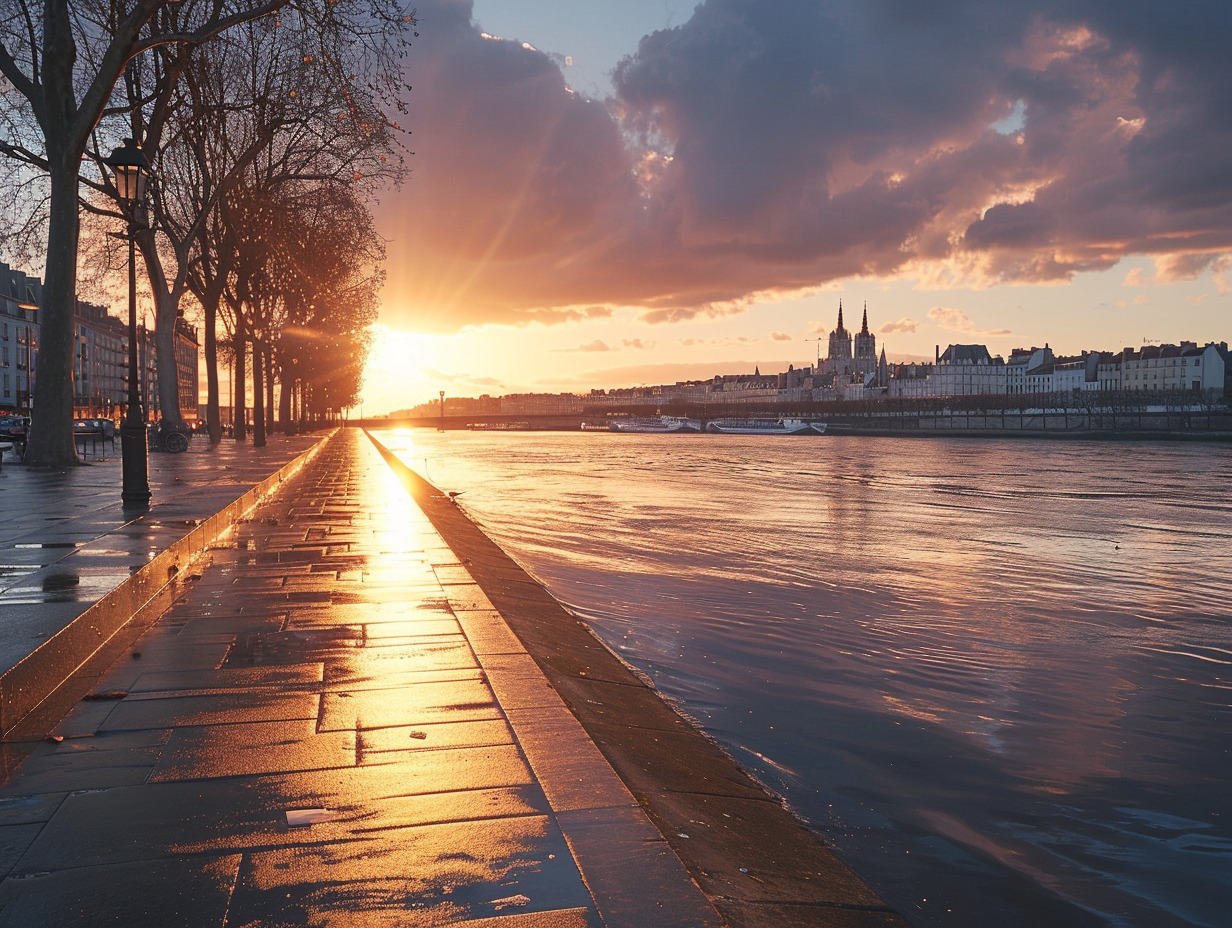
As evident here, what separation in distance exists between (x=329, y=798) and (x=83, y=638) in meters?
2.59

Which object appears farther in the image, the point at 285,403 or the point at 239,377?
the point at 285,403

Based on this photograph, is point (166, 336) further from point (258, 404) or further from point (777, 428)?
point (777, 428)

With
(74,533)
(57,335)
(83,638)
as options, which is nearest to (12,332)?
(57,335)

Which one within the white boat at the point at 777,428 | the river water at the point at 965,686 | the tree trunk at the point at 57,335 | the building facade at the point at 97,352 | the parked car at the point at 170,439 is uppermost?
the building facade at the point at 97,352

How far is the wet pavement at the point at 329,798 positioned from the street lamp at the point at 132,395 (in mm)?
6983

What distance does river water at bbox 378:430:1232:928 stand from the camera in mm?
4473

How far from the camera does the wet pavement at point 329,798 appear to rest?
2594 mm

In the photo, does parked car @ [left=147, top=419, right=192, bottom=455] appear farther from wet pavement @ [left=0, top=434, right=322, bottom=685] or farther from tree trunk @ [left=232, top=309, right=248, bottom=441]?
wet pavement @ [left=0, top=434, right=322, bottom=685]

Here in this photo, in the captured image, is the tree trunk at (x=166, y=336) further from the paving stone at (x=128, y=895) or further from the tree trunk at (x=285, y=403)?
the tree trunk at (x=285, y=403)

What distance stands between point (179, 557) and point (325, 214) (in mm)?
30680

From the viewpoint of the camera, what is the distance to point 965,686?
7438mm

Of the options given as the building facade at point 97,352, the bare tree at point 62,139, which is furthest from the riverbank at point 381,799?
the building facade at point 97,352

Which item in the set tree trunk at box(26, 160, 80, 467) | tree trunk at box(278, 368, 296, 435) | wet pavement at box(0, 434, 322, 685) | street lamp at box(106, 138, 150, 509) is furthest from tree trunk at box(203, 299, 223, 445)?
tree trunk at box(278, 368, 296, 435)

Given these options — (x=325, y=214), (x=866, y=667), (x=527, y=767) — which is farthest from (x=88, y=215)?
(x=527, y=767)
